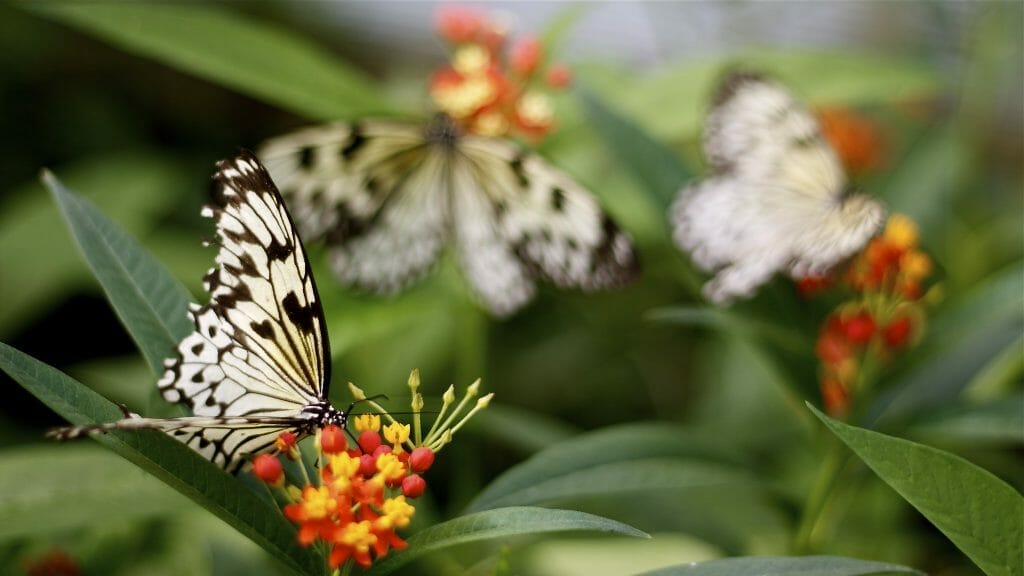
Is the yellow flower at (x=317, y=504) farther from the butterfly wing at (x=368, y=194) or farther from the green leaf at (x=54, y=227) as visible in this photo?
the green leaf at (x=54, y=227)

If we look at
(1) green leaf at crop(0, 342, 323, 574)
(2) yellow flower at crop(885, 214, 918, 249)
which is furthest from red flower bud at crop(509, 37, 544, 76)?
(1) green leaf at crop(0, 342, 323, 574)

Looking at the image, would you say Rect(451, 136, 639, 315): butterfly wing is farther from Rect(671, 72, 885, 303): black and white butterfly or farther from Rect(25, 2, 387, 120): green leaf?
Rect(25, 2, 387, 120): green leaf

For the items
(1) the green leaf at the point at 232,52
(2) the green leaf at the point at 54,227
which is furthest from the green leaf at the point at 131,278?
(2) the green leaf at the point at 54,227

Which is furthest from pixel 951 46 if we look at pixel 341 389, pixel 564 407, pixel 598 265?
pixel 341 389

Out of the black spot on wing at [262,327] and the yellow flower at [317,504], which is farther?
the black spot on wing at [262,327]

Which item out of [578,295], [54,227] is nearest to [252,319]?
[54,227]

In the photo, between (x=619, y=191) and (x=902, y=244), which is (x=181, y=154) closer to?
(x=619, y=191)
